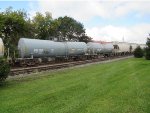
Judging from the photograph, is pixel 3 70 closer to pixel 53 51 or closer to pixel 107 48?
pixel 53 51

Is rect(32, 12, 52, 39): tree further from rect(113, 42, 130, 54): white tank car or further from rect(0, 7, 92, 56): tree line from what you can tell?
rect(113, 42, 130, 54): white tank car

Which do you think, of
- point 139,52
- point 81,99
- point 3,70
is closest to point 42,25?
point 139,52

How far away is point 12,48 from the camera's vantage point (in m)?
39.5

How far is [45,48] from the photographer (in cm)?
4088

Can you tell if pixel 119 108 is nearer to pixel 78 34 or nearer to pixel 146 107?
pixel 146 107

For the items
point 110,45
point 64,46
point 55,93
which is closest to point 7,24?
point 64,46

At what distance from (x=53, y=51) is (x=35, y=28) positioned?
33.7m

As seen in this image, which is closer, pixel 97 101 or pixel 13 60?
pixel 97 101

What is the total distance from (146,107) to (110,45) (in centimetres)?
5445

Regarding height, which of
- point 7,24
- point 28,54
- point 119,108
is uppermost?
point 7,24

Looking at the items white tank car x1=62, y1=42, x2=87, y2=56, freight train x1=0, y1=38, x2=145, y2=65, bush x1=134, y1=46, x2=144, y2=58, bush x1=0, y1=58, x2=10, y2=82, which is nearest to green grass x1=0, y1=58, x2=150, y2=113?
bush x1=0, y1=58, x2=10, y2=82

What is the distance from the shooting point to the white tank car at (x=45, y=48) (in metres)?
37.6

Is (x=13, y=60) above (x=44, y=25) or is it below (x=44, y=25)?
below

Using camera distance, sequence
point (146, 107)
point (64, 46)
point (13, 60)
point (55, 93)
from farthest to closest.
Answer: point (64, 46), point (13, 60), point (55, 93), point (146, 107)
